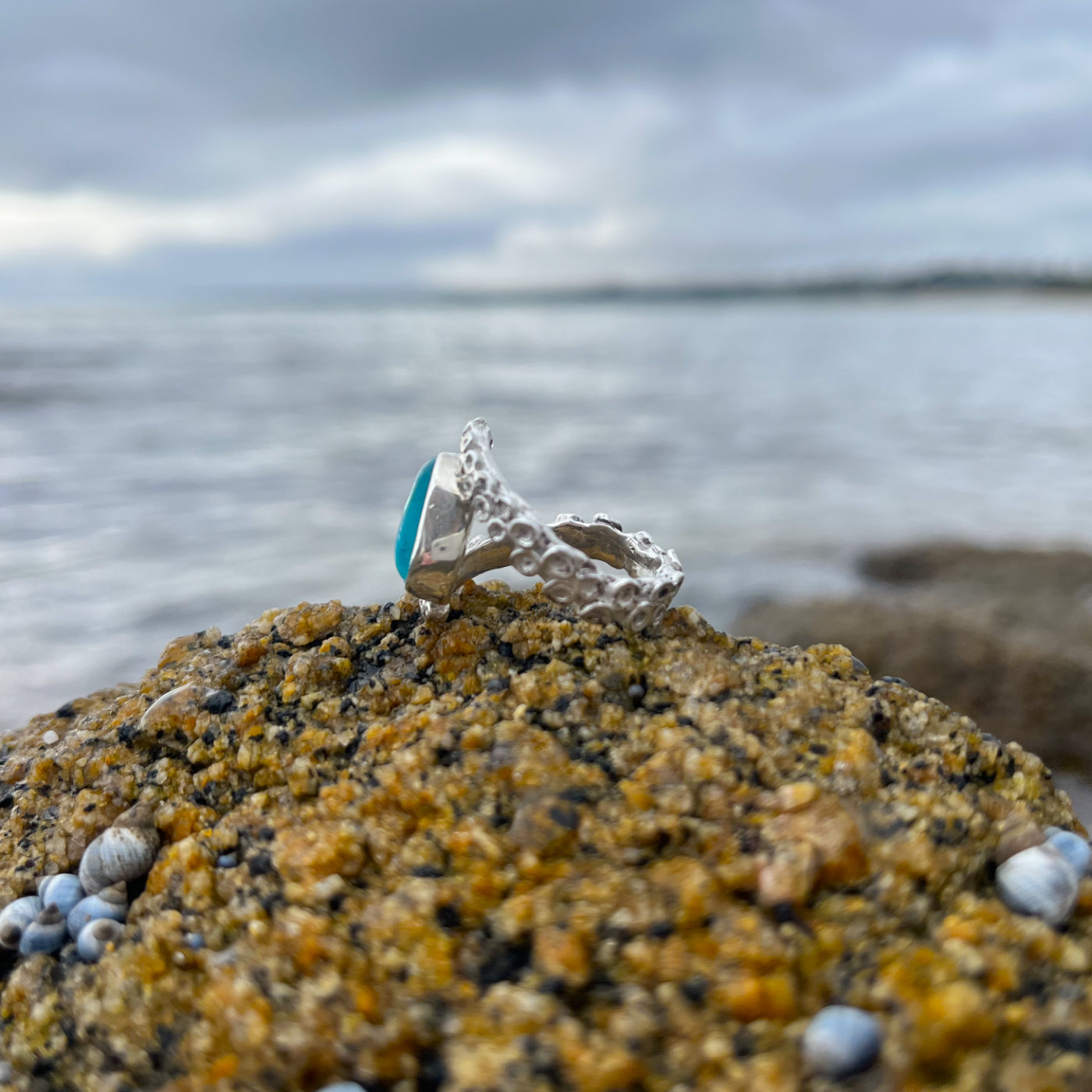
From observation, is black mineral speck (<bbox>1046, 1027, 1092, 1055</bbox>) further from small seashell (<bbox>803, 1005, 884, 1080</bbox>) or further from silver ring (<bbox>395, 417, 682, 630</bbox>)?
silver ring (<bbox>395, 417, 682, 630</bbox>)

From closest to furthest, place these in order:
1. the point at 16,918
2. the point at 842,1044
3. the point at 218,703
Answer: the point at 842,1044
the point at 16,918
the point at 218,703

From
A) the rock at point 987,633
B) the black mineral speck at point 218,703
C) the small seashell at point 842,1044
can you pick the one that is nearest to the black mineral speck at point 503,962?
the small seashell at point 842,1044

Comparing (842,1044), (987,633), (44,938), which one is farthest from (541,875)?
(987,633)

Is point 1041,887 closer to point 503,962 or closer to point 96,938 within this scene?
point 503,962

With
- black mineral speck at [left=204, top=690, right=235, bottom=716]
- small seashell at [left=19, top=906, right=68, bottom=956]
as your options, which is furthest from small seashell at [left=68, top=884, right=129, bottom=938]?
black mineral speck at [left=204, top=690, right=235, bottom=716]

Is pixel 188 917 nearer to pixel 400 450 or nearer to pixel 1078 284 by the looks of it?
pixel 400 450

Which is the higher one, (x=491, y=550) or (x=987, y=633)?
(x=491, y=550)
